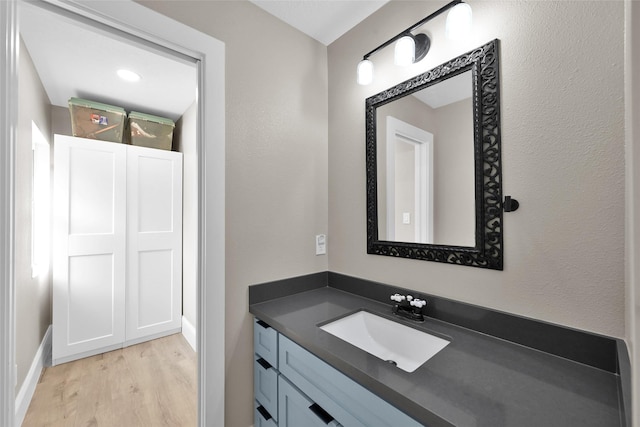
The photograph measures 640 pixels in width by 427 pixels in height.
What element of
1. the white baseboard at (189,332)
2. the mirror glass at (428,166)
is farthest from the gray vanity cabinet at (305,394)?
the white baseboard at (189,332)

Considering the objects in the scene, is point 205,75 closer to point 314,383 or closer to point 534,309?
point 314,383

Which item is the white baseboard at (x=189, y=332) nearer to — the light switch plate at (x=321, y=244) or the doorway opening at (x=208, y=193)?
the doorway opening at (x=208, y=193)

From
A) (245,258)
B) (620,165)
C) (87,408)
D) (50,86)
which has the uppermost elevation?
(50,86)

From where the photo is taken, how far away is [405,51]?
122cm

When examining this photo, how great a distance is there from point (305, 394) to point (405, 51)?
1.53m

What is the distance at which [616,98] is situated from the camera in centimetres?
78

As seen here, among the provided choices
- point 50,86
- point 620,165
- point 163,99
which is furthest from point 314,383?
point 50,86

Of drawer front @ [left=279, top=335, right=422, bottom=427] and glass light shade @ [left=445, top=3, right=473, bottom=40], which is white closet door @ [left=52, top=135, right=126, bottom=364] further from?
glass light shade @ [left=445, top=3, right=473, bottom=40]

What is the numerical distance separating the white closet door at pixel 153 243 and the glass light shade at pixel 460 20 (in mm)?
2753

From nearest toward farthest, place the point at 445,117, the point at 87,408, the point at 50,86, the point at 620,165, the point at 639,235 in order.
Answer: the point at 639,235 → the point at 620,165 → the point at 445,117 → the point at 87,408 → the point at 50,86

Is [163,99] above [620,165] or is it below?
above

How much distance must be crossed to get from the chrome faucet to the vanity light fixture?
1092 millimetres

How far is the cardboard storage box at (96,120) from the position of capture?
2371mm

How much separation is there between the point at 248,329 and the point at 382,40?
5.53 feet
